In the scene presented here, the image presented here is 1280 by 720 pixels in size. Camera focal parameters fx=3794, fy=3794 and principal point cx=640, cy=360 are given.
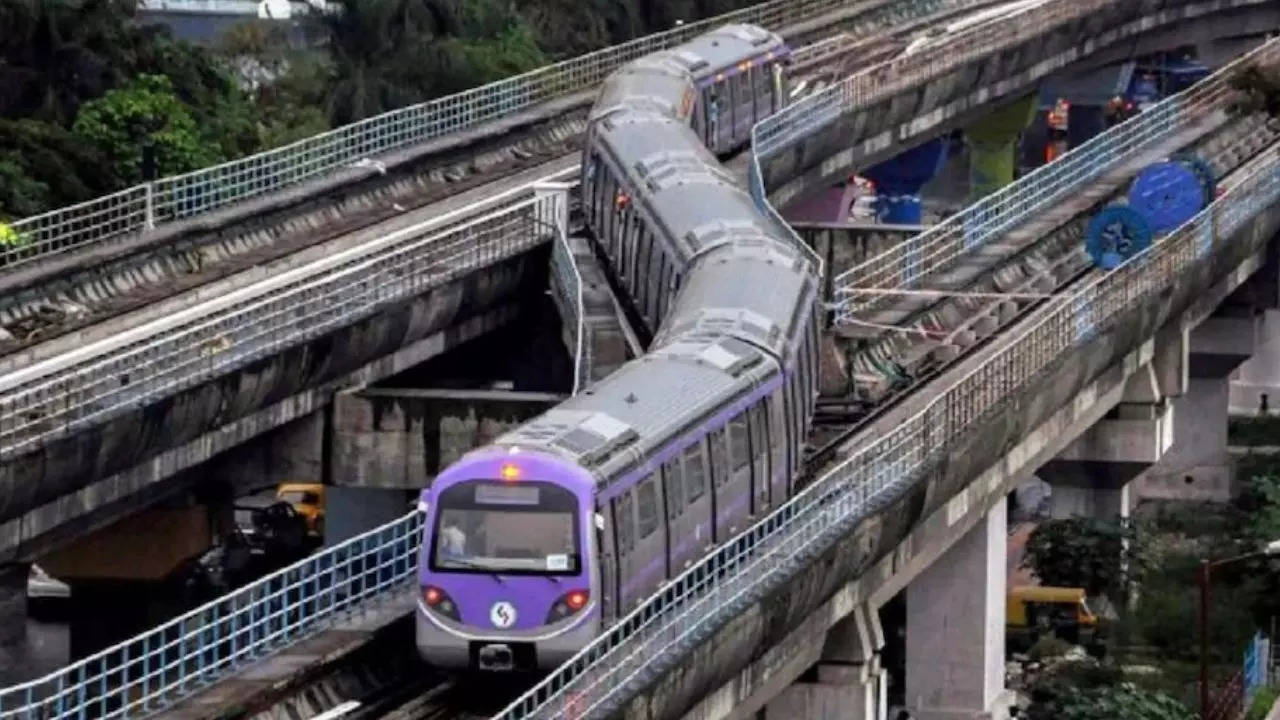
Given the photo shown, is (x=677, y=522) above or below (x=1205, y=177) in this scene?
above

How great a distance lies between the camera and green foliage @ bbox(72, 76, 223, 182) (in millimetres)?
78312

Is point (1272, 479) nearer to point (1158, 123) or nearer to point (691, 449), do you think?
point (1158, 123)

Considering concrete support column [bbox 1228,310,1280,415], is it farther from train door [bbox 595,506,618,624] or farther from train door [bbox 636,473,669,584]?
train door [bbox 595,506,618,624]

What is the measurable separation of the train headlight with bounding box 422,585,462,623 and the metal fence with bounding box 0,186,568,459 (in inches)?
346

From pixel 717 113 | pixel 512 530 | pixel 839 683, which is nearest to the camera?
pixel 512 530

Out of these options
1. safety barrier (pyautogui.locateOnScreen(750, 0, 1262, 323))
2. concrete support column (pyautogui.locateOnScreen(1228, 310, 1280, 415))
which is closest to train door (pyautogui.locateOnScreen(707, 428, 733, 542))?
safety barrier (pyautogui.locateOnScreen(750, 0, 1262, 323))

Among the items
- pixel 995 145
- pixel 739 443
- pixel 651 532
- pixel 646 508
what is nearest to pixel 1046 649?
pixel 739 443

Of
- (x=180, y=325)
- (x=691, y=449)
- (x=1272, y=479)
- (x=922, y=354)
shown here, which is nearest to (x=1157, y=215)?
(x=1272, y=479)

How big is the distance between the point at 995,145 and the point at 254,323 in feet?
207

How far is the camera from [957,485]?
52375 millimetres

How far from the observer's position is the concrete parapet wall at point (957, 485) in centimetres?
4056

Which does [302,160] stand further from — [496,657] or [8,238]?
[496,657]

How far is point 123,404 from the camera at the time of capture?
48938 millimetres

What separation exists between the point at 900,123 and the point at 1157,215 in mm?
20309
